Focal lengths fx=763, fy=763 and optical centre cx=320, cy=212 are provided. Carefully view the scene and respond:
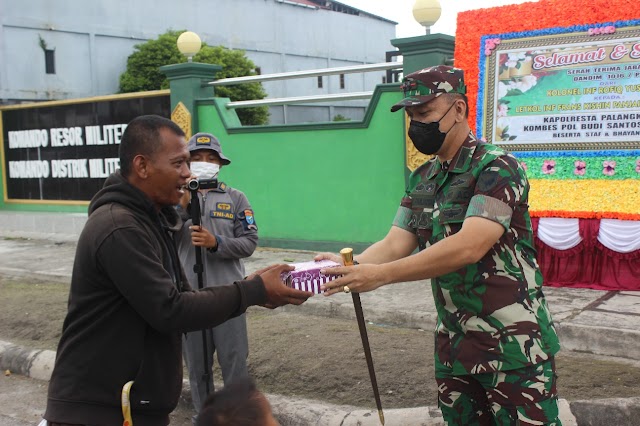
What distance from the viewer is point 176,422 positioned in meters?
5.18

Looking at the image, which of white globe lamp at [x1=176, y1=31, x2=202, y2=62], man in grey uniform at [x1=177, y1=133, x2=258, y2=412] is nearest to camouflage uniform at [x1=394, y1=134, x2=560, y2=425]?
man in grey uniform at [x1=177, y1=133, x2=258, y2=412]

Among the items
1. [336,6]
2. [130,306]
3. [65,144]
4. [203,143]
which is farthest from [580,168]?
[336,6]

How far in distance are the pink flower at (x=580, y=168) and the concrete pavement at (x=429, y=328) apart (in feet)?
3.93

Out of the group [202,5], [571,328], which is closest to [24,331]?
[571,328]

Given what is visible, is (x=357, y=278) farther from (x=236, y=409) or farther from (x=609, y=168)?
(x=609, y=168)

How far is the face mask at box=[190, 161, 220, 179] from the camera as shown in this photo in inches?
188

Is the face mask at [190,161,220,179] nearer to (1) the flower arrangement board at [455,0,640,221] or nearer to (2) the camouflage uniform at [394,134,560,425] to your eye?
(2) the camouflage uniform at [394,134,560,425]

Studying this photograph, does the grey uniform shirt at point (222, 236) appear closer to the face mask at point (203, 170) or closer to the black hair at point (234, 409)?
the face mask at point (203, 170)

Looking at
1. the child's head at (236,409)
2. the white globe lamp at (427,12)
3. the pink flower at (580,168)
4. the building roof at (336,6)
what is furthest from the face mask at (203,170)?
the building roof at (336,6)

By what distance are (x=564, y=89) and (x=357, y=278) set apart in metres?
5.60

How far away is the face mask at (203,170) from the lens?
188 inches

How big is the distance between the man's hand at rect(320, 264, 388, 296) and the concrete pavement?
1880 mm

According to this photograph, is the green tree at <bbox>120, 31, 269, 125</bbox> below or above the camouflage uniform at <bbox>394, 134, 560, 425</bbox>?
above

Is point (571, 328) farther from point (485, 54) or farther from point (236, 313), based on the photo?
point (236, 313)
